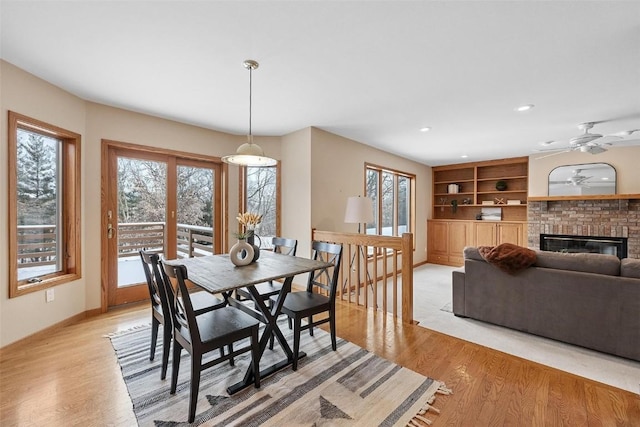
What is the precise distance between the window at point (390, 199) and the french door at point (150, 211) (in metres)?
2.79

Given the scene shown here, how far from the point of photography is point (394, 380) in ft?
6.48

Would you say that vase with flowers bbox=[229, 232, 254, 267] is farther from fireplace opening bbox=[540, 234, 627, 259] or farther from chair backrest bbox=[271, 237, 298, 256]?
fireplace opening bbox=[540, 234, 627, 259]

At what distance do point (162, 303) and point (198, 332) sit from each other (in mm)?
502

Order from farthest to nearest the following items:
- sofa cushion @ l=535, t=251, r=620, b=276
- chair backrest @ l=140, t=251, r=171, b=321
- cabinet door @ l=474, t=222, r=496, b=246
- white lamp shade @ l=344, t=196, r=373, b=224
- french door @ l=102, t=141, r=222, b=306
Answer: cabinet door @ l=474, t=222, r=496, b=246
white lamp shade @ l=344, t=196, r=373, b=224
french door @ l=102, t=141, r=222, b=306
sofa cushion @ l=535, t=251, r=620, b=276
chair backrest @ l=140, t=251, r=171, b=321

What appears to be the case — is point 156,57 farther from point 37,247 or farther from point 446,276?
point 446,276

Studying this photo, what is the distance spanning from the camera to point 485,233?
6.06 metres

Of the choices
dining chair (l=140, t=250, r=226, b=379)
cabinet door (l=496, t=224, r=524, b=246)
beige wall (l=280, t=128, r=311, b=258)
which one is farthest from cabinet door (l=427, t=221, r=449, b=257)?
dining chair (l=140, t=250, r=226, b=379)

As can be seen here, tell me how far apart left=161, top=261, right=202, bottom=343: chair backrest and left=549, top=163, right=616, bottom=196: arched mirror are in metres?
6.51

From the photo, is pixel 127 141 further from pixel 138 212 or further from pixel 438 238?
pixel 438 238

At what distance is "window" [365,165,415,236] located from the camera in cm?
541

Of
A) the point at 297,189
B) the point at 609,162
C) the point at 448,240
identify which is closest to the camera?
the point at 297,189

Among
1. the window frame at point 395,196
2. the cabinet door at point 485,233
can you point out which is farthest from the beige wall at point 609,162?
the window frame at point 395,196

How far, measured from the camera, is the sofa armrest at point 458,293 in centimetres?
334

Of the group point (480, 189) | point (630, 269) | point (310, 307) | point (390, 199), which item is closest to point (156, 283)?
point (310, 307)
